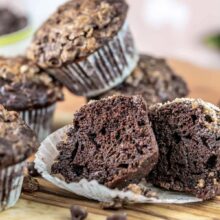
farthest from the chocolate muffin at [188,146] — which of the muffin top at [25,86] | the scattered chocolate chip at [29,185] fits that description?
the muffin top at [25,86]

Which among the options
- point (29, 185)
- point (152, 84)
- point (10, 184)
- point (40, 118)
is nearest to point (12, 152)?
point (10, 184)

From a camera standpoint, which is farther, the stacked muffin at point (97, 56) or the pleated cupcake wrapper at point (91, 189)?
the stacked muffin at point (97, 56)

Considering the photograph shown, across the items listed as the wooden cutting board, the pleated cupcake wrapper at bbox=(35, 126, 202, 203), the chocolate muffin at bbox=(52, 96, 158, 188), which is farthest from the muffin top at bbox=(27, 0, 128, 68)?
the wooden cutting board

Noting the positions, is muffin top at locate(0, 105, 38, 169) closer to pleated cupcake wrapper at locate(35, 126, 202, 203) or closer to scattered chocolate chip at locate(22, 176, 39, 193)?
pleated cupcake wrapper at locate(35, 126, 202, 203)

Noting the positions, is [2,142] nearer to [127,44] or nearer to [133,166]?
[133,166]

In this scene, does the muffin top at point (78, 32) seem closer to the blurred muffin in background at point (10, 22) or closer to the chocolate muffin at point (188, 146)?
the chocolate muffin at point (188, 146)

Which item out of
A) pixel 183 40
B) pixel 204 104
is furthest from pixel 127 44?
pixel 183 40

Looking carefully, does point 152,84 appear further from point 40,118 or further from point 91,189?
point 91,189
